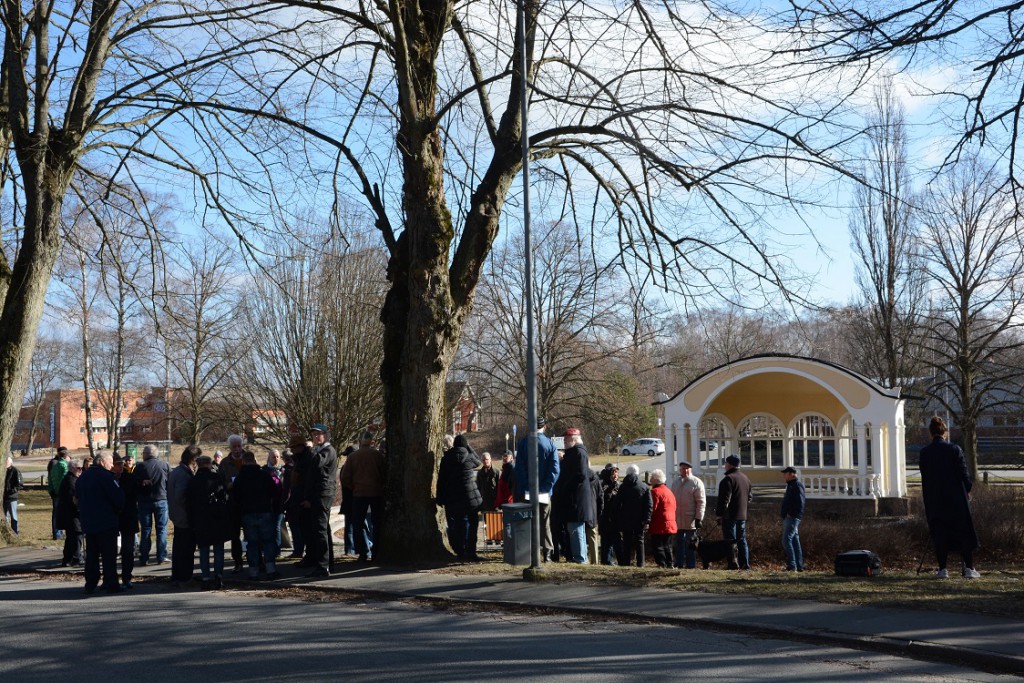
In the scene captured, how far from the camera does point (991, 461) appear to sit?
58.1 m

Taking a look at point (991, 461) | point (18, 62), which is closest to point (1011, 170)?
point (18, 62)

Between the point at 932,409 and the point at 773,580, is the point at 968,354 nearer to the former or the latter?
the point at 932,409

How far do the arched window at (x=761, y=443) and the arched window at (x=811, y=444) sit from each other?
1.87 feet

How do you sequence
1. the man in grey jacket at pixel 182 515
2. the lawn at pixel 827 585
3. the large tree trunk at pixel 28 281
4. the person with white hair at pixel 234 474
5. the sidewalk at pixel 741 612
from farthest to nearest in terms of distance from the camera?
the large tree trunk at pixel 28 281, the person with white hair at pixel 234 474, the man in grey jacket at pixel 182 515, the lawn at pixel 827 585, the sidewalk at pixel 741 612

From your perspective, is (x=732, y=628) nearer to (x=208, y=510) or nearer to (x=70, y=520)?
(x=208, y=510)

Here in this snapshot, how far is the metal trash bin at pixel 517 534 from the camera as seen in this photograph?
40.0 ft

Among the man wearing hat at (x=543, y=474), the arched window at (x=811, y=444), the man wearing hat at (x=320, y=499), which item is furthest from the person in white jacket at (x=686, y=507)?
the arched window at (x=811, y=444)

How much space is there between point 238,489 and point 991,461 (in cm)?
5636

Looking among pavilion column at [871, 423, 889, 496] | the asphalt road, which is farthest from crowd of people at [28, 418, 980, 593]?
pavilion column at [871, 423, 889, 496]

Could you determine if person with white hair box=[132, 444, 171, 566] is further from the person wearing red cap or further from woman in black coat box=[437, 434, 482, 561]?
the person wearing red cap

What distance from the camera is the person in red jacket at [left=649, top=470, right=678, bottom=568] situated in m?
14.6

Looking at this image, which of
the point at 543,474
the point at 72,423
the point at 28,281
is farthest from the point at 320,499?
the point at 72,423

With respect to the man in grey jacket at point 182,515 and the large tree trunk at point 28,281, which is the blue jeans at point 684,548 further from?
the large tree trunk at point 28,281

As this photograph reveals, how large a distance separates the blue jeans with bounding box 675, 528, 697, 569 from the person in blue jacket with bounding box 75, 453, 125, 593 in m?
8.42
